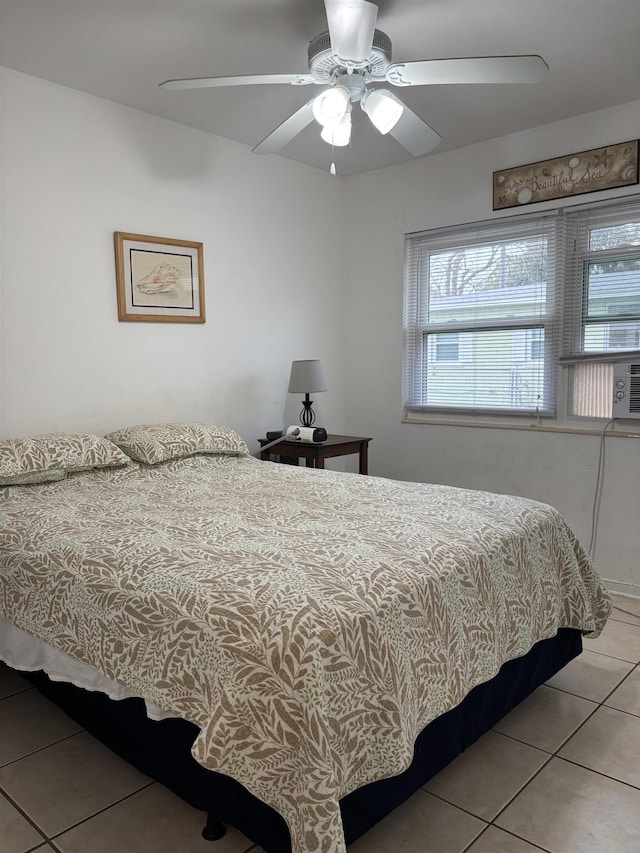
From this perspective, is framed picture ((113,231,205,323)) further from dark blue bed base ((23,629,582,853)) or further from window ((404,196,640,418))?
dark blue bed base ((23,629,582,853))

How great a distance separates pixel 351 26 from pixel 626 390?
7.39ft

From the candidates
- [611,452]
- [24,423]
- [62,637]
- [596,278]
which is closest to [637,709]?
[611,452]

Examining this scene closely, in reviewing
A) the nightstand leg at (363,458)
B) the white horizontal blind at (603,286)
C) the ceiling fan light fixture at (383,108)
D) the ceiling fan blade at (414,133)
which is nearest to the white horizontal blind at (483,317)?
the white horizontal blind at (603,286)

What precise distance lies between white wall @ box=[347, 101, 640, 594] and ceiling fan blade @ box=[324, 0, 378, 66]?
1.81m

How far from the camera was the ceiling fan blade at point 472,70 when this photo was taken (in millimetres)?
1929

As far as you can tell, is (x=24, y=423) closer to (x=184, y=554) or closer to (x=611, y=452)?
(x=184, y=554)

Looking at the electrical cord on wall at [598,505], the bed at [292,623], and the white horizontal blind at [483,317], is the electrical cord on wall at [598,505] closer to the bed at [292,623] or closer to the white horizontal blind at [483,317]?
the white horizontal blind at [483,317]

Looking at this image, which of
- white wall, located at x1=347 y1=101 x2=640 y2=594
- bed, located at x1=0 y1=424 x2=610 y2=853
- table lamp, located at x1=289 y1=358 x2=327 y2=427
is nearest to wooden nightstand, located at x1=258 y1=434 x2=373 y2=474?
table lamp, located at x1=289 y1=358 x2=327 y2=427

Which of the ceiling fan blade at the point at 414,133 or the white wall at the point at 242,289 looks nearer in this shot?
the ceiling fan blade at the point at 414,133

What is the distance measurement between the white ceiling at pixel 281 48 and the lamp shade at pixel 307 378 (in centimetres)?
135

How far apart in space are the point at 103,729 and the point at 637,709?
71.4 inches

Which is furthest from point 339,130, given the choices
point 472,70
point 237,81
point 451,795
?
point 451,795

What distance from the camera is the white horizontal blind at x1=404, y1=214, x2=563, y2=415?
3566 millimetres

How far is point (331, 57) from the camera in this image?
7.23ft
